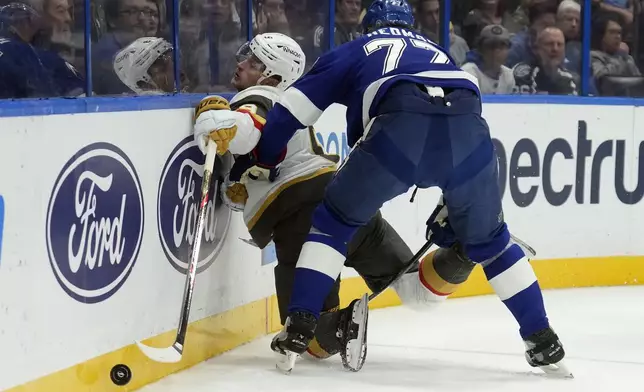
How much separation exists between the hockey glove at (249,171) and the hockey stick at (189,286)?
0.14 meters

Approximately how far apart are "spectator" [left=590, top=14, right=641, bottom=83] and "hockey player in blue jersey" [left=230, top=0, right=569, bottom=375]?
2.02 metres

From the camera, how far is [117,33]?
341 cm

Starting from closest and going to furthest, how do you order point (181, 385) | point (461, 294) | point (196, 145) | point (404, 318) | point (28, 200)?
point (28, 200) → point (181, 385) → point (196, 145) → point (404, 318) → point (461, 294)

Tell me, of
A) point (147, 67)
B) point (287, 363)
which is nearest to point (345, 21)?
point (147, 67)

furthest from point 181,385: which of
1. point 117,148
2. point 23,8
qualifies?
point 23,8

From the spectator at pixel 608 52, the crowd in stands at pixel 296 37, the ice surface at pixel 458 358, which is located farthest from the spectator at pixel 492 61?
the ice surface at pixel 458 358

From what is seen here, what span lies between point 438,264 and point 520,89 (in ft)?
5.50

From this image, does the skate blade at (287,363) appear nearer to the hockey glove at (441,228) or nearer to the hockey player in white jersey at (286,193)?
the hockey player in white jersey at (286,193)

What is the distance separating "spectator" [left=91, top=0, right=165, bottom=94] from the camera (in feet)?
10.8

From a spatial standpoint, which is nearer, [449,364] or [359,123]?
[359,123]

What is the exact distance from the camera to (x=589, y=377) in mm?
3438

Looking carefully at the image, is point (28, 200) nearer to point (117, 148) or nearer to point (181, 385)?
point (117, 148)

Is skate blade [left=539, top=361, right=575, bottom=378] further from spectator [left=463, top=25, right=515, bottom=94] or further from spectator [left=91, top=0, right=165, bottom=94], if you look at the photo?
spectator [left=463, top=25, right=515, bottom=94]

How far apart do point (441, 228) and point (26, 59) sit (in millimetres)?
1315
